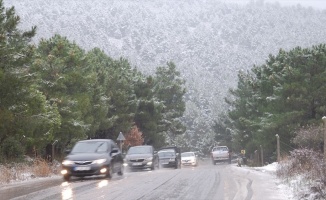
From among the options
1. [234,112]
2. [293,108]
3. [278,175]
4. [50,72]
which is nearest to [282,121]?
[293,108]

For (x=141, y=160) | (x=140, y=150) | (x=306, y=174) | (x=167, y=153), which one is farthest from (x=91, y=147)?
(x=167, y=153)

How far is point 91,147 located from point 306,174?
343 inches

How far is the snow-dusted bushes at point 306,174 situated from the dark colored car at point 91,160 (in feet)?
20.7

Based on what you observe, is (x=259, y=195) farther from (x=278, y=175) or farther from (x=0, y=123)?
(x=0, y=123)

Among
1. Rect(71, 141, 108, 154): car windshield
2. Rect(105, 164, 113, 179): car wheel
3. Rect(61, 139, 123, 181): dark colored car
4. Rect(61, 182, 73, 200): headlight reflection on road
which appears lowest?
Rect(61, 182, 73, 200): headlight reflection on road

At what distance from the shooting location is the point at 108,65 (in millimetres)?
58656

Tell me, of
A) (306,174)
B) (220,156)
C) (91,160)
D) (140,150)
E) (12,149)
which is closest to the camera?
(306,174)

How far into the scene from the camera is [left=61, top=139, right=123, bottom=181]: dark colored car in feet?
60.0

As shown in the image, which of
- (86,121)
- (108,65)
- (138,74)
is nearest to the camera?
(86,121)

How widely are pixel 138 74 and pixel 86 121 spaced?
29110 mm

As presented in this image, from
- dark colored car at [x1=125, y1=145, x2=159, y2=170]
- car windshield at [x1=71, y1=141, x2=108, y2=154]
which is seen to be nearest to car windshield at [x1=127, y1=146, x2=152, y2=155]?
dark colored car at [x1=125, y1=145, x2=159, y2=170]

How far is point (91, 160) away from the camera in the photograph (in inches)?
730

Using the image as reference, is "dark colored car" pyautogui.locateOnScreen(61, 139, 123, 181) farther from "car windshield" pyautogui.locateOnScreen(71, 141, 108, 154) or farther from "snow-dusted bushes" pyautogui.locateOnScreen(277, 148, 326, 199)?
"snow-dusted bushes" pyautogui.locateOnScreen(277, 148, 326, 199)

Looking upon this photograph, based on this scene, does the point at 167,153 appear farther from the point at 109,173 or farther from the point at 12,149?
the point at 109,173
